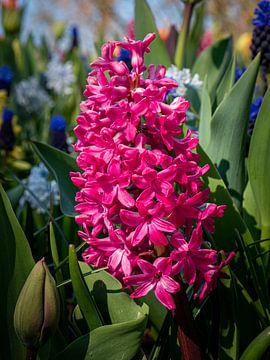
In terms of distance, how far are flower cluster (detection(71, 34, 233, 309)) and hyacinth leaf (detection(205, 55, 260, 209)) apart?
28cm

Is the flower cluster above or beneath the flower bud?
above

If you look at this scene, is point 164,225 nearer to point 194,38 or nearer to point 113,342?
point 113,342

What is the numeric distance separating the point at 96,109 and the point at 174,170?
128 millimetres

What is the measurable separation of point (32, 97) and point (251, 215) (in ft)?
5.47

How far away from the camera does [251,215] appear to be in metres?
1.07

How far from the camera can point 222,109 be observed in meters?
0.98

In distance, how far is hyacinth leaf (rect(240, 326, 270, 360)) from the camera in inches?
27.0

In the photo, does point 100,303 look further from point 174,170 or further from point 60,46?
point 60,46

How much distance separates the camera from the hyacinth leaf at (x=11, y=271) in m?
0.73

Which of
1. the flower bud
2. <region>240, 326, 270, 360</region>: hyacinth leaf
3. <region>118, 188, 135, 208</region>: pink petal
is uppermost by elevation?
<region>118, 188, 135, 208</region>: pink petal

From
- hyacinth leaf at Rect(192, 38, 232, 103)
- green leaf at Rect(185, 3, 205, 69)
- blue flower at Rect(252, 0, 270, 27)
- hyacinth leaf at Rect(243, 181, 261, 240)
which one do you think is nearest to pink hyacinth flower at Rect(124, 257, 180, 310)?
hyacinth leaf at Rect(243, 181, 261, 240)

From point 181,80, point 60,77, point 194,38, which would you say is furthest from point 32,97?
point 181,80

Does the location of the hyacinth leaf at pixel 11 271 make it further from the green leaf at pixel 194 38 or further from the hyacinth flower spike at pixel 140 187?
the green leaf at pixel 194 38

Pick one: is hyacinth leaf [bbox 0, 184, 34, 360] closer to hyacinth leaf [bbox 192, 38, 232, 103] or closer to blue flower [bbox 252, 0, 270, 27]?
blue flower [bbox 252, 0, 270, 27]
